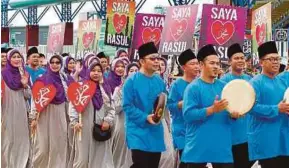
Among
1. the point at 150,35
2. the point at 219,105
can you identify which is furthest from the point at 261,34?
the point at 219,105

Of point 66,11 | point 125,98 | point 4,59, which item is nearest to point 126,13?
point 4,59

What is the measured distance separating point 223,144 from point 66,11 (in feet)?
164

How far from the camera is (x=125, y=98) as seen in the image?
25.1ft

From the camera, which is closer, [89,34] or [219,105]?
[219,105]

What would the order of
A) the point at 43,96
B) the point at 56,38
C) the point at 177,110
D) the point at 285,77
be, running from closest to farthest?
the point at 285,77
the point at 177,110
the point at 43,96
the point at 56,38

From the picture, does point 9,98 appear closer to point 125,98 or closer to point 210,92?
point 125,98

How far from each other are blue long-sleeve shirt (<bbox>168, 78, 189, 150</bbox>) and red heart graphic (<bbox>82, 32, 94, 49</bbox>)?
7.98 metres

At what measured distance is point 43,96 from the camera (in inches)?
402

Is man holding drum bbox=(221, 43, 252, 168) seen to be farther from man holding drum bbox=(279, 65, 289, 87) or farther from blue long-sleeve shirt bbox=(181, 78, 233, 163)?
blue long-sleeve shirt bbox=(181, 78, 233, 163)

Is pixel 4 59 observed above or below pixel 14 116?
above

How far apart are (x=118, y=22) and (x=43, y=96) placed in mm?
4806

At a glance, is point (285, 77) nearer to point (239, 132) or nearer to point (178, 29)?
point (239, 132)

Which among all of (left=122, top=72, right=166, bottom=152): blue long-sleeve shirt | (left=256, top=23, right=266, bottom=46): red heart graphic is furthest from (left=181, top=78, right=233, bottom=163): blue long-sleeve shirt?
(left=256, top=23, right=266, bottom=46): red heart graphic

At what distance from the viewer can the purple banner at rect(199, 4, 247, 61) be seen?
1020 centimetres
